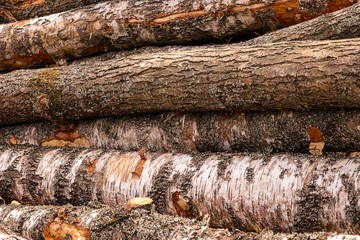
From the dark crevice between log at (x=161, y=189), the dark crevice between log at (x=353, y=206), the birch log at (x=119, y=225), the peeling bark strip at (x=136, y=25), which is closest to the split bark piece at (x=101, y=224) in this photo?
the birch log at (x=119, y=225)

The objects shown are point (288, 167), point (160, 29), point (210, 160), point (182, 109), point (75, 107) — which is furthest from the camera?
point (160, 29)

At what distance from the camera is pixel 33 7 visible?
5223 mm

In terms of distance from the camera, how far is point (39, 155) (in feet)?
13.1

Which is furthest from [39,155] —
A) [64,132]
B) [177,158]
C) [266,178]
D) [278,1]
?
[278,1]

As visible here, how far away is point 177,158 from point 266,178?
61 centimetres

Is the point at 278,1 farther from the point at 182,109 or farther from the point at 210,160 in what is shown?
the point at 210,160

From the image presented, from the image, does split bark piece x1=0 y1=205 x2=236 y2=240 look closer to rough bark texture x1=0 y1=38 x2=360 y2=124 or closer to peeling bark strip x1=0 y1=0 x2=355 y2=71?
rough bark texture x1=0 y1=38 x2=360 y2=124

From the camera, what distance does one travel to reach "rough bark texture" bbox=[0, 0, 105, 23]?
199 inches

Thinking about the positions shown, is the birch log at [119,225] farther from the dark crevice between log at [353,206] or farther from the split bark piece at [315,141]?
the split bark piece at [315,141]

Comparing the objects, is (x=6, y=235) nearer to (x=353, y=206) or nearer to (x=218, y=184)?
(x=218, y=184)

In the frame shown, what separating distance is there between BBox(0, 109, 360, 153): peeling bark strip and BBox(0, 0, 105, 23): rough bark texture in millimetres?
1235

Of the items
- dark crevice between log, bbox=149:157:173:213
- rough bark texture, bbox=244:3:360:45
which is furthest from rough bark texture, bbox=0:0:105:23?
dark crevice between log, bbox=149:157:173:213

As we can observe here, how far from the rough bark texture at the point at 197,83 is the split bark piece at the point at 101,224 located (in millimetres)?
726

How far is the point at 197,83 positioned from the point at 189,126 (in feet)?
1.11
